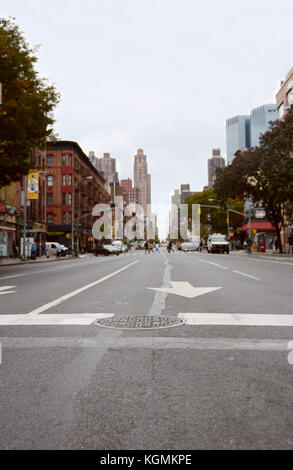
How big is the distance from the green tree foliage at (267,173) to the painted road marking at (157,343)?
28.2 m

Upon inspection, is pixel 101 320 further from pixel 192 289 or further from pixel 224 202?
pixel 224 202

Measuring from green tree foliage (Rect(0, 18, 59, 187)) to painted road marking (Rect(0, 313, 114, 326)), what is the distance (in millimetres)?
16807

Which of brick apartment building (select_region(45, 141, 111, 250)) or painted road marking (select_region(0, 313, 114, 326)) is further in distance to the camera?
brick apartment building (select_region(45, 141, 111, 250))

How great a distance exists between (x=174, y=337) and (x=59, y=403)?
2282 millimetres

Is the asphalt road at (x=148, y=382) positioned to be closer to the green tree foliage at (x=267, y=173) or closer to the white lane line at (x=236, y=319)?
the white lane line at (x=236, y=319)

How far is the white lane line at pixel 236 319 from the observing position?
6031mm

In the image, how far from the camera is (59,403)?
309 cm

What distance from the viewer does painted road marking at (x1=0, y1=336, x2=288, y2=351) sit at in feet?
15.5

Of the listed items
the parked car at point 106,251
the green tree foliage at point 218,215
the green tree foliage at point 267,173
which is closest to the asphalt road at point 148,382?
the green tree foliage at point 267,173

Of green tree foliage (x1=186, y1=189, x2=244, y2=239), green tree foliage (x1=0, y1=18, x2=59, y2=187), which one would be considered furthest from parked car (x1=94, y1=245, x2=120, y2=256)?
green tree foliage (x1=0, y1=18, x2=59, y2=187)

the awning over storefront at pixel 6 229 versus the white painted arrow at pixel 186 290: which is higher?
the awning over storefront at pixel 6 229

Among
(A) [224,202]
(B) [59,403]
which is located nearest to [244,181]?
(A) [224,202]

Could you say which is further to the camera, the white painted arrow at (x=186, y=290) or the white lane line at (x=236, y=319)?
the white painted arrow at (x=186, y=290)

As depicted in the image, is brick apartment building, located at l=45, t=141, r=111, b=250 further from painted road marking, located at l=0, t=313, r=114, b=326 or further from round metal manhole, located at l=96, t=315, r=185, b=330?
round metal manhole, located at l=96, t=315, r=185, b=330
